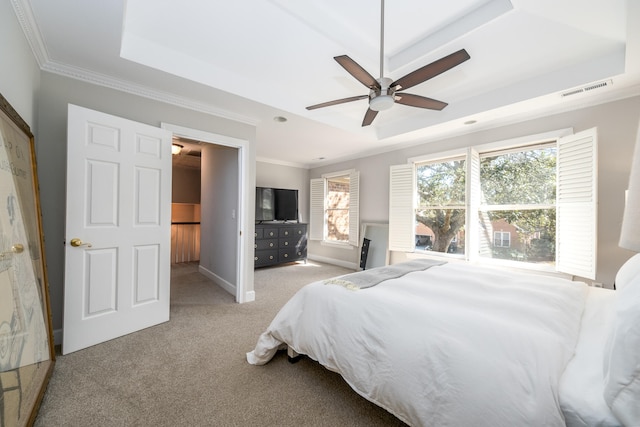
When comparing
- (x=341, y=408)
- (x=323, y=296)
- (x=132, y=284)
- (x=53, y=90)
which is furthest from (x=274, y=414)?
(x=53, y=90)

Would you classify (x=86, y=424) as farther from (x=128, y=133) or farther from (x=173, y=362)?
(x=128, y=133)

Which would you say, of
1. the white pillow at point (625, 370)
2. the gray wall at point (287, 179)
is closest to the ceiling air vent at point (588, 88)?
the white pillow at point (625, 370)

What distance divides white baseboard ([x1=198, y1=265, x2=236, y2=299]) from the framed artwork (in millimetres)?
1886

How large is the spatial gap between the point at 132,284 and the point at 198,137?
5.37ft

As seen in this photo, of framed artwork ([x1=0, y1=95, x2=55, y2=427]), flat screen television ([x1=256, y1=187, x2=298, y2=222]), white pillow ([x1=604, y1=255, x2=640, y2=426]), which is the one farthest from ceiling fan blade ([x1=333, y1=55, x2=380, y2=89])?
flat screen television ([x1=256, y1=187, x2=298, y2=222])

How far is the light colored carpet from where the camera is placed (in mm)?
1509

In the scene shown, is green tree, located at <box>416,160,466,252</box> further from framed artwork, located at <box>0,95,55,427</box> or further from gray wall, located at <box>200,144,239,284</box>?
framed artwork, located at <box>0,95,55,427</box>

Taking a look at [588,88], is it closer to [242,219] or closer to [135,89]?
[242,219]

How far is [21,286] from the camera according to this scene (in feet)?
4.84

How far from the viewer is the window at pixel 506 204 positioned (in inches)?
106

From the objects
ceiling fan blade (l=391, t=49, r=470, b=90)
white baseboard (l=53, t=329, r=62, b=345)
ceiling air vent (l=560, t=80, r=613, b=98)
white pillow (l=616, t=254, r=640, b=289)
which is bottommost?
white baseboard (l=53, t=329, r=62, b=345)

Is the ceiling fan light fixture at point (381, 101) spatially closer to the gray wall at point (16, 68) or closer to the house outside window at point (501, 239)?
the gray wall at point (16, 68)

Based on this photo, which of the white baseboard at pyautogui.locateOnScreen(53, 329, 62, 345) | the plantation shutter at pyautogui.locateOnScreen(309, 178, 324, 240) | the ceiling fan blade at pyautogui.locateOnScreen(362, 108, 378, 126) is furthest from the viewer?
the plantation shutter at pyautogui.locateOnScreen(309, 178, 324, 240)

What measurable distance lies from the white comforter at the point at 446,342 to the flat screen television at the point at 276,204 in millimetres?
3551
